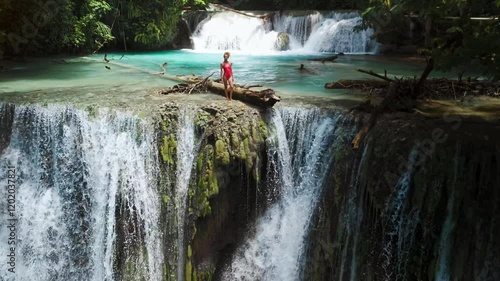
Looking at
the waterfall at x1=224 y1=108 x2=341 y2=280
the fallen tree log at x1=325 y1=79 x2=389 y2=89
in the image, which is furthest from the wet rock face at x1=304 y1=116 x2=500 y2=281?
the fallen tree log at x1=325 y1=79 x2=389 y2=89

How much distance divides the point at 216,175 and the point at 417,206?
2717 mm

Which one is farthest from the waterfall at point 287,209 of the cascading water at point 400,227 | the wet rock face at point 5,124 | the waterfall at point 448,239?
the wet rock face at point 5,124

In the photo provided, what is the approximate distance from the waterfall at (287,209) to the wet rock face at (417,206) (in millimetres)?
543

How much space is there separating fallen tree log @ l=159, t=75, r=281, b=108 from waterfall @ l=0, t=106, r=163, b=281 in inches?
58.2

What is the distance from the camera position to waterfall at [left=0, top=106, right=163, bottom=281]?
722 cm

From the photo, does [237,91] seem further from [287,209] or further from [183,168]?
[287,209]

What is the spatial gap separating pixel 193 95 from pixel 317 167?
8.57 feet

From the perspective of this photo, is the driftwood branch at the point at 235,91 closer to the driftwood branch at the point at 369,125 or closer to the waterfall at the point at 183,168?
the waterfall at the point at 183,168

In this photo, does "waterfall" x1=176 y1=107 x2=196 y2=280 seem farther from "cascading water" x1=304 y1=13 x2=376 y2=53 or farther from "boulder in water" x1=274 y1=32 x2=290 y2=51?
"boulder in water" x1=274 y1=32 x2=290 y2=51

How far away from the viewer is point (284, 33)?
1822 centimetres

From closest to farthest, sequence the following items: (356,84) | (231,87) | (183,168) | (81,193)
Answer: (183,168), (81,193), (231,87), (356,84)

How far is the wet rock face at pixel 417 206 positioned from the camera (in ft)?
18.1

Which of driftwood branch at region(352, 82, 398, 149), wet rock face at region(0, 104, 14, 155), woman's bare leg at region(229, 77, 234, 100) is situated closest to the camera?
driftwood branch at region(352, 82, 398, 149)

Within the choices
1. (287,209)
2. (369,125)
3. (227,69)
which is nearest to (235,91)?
(227,69)
